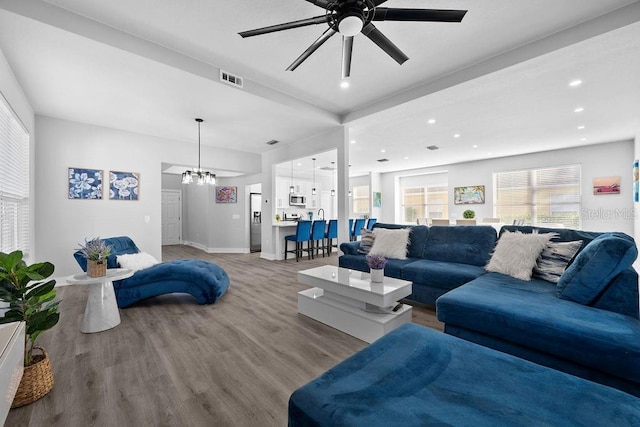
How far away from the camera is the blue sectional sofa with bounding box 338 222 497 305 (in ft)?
9.87

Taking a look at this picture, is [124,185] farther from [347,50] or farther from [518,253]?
[518,253]

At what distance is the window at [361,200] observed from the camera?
11.4 metres

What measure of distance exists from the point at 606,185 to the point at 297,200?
8.27 metres

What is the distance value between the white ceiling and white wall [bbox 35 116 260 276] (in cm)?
31

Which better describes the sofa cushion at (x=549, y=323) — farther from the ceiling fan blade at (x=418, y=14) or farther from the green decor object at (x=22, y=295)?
the green decor object at (x=22, y=295)

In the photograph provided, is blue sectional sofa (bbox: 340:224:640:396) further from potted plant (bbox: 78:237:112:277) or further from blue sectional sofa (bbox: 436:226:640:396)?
potted plant (bbox: 78:237:112:277)

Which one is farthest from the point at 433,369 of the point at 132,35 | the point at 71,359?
the point at 132,35

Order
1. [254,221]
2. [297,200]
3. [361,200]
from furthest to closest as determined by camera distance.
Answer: [361,200] → [297,200] → [254,221]

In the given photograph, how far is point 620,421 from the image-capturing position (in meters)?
0.87

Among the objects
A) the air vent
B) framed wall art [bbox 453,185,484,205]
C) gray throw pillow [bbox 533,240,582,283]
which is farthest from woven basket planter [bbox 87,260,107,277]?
framed wall art [bbox 453,185,484,205]

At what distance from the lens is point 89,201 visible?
4.66 metres

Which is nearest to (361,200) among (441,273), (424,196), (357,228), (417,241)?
(424,196)

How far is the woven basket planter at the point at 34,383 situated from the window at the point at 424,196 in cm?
997

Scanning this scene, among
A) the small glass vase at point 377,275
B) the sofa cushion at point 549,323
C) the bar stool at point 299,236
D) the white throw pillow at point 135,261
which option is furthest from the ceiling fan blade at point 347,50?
the bar stool at point 299,236
